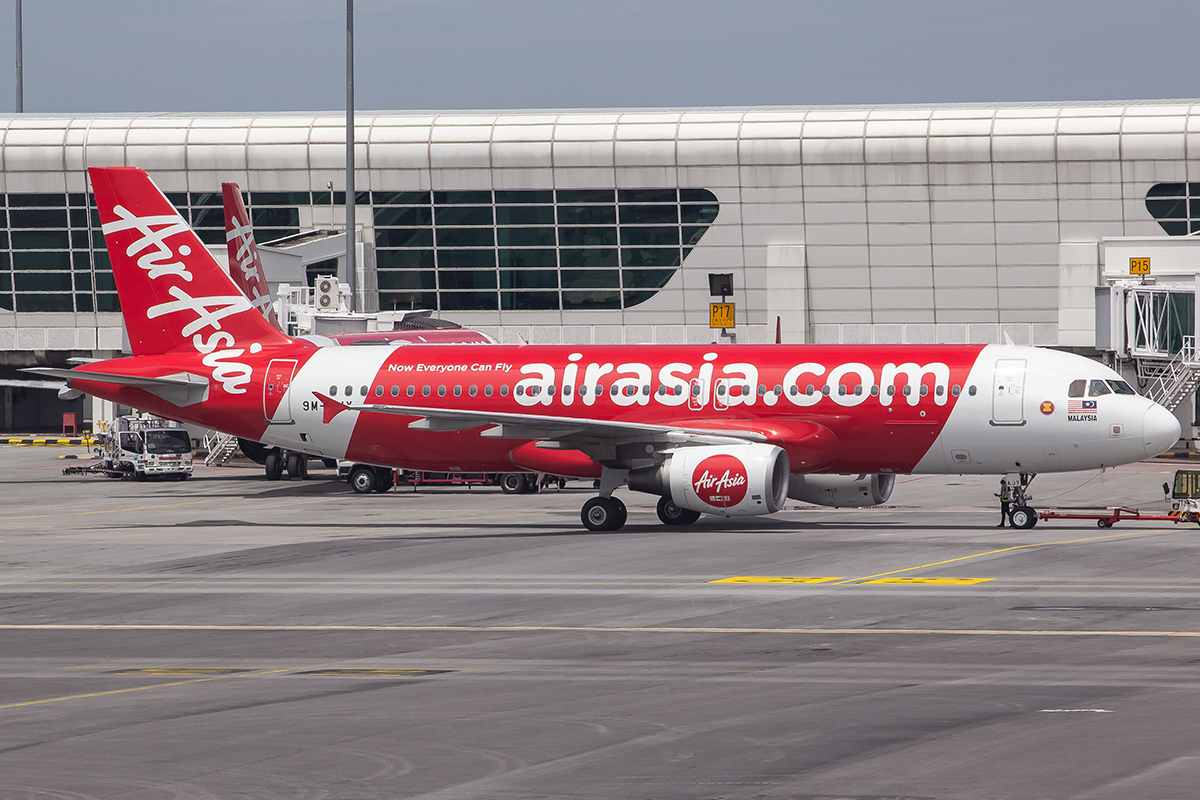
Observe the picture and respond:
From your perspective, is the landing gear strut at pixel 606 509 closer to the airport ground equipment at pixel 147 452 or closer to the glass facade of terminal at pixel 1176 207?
the airport ground equipment at pixel 147 452

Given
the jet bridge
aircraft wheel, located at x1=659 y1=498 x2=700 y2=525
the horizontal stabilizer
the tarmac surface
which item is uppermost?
the jet bridge

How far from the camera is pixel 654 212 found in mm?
91000

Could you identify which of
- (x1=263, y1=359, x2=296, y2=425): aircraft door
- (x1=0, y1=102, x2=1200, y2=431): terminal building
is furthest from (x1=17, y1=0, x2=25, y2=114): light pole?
(x1=263, y1=359, x2=296, y2=425): aircraft door

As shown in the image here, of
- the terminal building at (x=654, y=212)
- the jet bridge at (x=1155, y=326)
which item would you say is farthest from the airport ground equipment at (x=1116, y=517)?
the terminal building at (x=654, y=212)

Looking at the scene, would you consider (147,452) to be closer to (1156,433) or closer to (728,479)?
(728,479)

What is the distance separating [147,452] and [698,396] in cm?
3146

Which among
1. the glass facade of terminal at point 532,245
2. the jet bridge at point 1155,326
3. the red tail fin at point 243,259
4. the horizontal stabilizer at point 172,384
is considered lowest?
the horizontal stabilizer at point 172,384

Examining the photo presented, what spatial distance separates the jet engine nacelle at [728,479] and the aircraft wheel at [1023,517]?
6.03 m

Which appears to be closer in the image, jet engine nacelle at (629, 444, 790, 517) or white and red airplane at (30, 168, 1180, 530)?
jet engine nacelle at (629, 444, 790, 517)

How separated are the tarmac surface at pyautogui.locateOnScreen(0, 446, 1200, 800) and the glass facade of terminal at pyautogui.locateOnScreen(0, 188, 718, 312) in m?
53.2

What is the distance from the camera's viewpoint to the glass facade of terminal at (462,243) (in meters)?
91.4

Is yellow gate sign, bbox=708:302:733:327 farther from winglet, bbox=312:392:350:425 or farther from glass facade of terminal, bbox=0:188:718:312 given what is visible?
glass facade of terminal, bbox=0:188:718:312

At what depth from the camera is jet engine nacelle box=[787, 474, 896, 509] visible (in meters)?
39.4

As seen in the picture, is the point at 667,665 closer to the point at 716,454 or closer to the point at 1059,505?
the point at 716,454
